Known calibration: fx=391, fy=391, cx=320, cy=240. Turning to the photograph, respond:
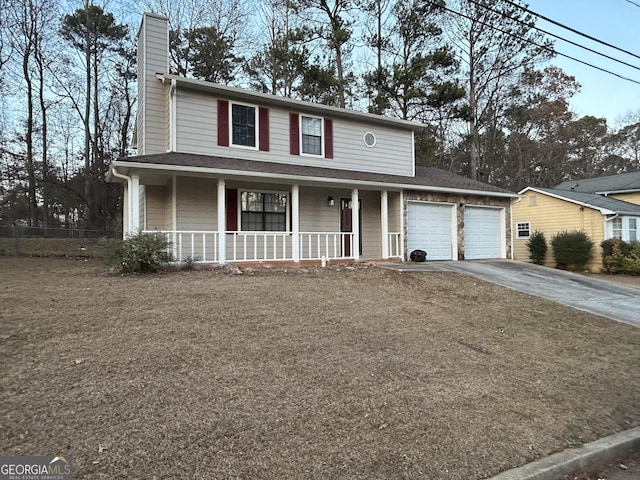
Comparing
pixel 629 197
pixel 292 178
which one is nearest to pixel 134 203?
pixel 292 178

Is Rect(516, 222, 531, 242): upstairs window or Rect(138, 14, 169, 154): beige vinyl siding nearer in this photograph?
Rect(138, 14, 169, 154): beige vinyl siding

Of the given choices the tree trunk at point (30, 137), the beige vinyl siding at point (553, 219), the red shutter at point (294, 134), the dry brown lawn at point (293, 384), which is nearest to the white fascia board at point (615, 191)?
the beige vinyl siding at point (553, 219)

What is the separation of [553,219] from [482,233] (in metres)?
7.41

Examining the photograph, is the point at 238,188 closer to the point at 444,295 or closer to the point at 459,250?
the point at 444,295

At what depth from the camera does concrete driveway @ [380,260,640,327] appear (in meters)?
8.43

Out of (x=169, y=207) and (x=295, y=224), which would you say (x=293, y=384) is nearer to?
(x=295, y=224)

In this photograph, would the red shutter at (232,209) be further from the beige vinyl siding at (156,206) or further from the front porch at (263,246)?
the beige vinyl siding at (156,206)

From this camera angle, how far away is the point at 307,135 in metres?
12.7

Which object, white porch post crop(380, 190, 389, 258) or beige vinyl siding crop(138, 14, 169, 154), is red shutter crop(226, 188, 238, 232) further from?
white porch post crop(380, 190, 389, 258)

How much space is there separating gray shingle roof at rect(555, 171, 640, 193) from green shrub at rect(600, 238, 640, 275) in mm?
6203

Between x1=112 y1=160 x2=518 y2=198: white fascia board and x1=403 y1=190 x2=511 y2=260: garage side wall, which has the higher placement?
x1=112 y1=160 x2=518 y2=198: white fascia board

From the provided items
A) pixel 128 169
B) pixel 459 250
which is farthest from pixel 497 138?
pixel 128 169

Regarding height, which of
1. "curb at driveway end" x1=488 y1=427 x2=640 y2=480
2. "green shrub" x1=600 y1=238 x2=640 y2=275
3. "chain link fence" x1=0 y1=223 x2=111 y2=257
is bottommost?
"curb at driveway end" x1=488 y1=427 x2=640 y2=480

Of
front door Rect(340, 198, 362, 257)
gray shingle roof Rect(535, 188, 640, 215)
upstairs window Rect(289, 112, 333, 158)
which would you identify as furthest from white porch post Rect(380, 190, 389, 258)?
gray shingle roof Rect(535, 188, 640, 215)
